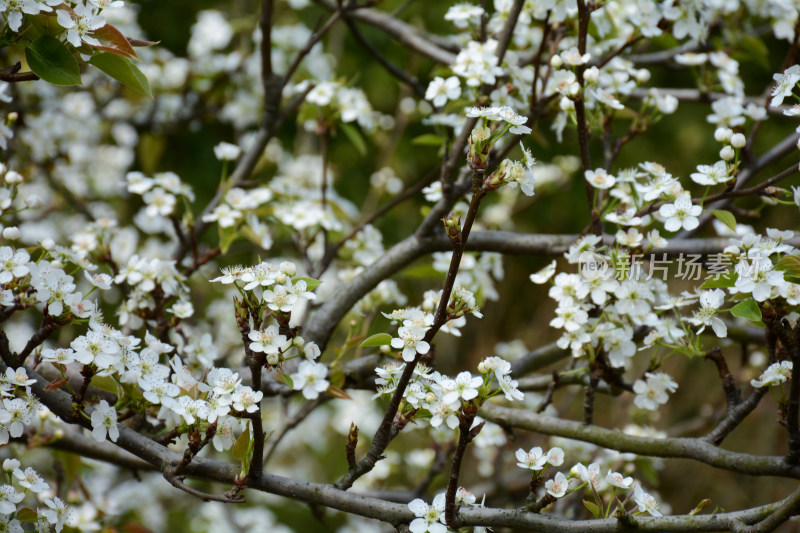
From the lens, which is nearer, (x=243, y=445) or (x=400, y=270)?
(x=243, y=445)

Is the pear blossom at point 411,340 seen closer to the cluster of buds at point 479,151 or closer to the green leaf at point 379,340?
the green leaf at point 379,340

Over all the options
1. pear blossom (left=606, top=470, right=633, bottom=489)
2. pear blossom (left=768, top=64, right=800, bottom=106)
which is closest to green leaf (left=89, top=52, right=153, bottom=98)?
pear blossom (left=606, top=470, right=633, bottom=489)

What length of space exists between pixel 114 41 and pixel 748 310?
1398mm

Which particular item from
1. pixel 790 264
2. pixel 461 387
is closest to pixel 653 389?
pixel 790 264

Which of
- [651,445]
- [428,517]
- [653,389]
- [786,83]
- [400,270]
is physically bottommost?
[428,517]

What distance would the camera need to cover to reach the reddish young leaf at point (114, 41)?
1517 millimetres

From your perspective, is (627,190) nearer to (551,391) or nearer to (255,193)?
(551,391)

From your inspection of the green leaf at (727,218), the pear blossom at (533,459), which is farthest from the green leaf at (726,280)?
the pear blossom at (533,459)

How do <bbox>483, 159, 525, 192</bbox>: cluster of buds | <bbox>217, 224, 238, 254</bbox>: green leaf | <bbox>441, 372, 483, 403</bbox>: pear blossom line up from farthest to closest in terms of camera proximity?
<bbox>217, 224, 238, 254</bbox>: green leaf
<bbox>441, 372, 483, 403</bbox>: pear blossom
<bbox>483, 159, 525, 192</bbox>: cluster of buds

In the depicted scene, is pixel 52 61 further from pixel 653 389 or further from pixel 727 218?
pixel 653 389

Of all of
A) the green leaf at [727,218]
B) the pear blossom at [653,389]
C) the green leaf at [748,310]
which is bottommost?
the pear blossom at [653,389]

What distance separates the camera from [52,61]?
1.48 m

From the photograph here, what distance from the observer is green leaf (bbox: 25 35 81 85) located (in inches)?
57.1

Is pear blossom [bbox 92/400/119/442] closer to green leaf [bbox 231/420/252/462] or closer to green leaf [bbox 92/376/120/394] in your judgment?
green leaf [bbox 92/376/120/394]
